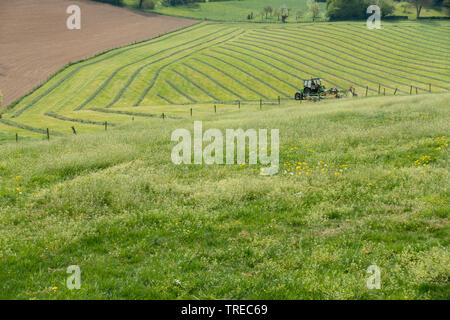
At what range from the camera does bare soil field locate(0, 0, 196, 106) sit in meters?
78.9

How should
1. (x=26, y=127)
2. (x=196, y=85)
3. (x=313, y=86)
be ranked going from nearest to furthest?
1. (x=26, y=127)
2. (x=313, y=86)
3. (x=196, y=85)

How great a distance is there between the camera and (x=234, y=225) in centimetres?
1144

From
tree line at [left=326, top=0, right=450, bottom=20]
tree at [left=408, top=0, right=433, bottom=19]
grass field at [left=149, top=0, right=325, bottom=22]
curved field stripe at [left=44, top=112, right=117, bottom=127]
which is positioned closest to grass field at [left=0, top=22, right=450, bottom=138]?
curved field stripe at [left=44, top=112, right=117, bottom=127]

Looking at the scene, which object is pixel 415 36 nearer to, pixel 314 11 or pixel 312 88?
pixel 314 11

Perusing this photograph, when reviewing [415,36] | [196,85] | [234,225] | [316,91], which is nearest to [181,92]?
[196,85]

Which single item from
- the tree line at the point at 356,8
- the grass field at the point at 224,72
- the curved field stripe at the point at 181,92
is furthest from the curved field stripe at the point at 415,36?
the curved field stripe at the point at 181,92

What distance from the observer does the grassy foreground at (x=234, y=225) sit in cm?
834

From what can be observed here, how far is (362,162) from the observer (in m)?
16.9

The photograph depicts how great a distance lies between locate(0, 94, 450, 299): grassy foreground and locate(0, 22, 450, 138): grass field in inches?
1229

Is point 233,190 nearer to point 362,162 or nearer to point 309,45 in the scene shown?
point 362,162

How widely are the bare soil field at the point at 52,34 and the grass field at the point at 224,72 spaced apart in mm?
4812

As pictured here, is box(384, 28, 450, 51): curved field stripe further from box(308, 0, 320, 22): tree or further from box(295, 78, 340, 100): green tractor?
box(295, 78, 340, 100): green tractor

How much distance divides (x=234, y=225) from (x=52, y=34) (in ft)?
357
